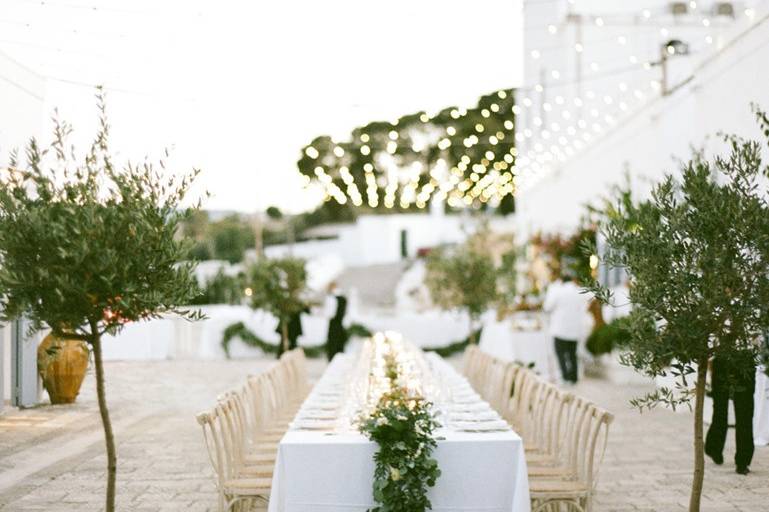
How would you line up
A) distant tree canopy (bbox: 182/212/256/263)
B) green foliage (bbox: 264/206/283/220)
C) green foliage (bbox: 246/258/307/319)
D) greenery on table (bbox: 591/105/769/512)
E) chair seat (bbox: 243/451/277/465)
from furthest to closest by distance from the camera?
1. green foliage (bbox: 264/206/283/220)
2. distant tree canopy (bbox: 182/212/256/263)
3. green foliage (bbox: 246/258/307/319)
4. chair seat (bbox: 243/451/277/465)
5. greenery on table (bbox: 591/105/769/512)

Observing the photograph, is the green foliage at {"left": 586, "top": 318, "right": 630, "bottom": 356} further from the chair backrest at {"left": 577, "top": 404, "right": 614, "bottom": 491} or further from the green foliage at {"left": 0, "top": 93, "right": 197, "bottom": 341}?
the green foliage at {"left": 0, "top": 93, "right": 197, "bottom": 341}

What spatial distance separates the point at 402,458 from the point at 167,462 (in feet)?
12.0

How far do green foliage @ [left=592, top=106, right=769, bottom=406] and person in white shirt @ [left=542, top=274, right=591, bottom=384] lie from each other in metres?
7.90

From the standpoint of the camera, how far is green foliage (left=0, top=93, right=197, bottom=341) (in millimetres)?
3848

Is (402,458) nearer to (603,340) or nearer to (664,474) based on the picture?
(664,474)

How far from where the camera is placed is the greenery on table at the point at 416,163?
44562 millimetres

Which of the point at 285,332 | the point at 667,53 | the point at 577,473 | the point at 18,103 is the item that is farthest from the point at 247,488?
the point at 667,53

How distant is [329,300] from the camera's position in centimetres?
1578

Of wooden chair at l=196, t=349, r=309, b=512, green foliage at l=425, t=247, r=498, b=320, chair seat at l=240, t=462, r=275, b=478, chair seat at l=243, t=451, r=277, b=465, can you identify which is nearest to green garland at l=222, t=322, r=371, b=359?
green foliage at l=425, t=247, r=498, b=320

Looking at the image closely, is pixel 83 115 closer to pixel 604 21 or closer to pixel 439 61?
pixel 439 61

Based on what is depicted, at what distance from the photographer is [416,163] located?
4900 cm

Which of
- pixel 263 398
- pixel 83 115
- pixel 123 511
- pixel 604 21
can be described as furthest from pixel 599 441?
pixel 604 21

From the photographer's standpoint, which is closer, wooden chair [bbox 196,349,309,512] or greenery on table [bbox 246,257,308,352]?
wooden chair [bbox 196,349,309,512]

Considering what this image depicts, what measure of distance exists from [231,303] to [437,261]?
6.62 m
